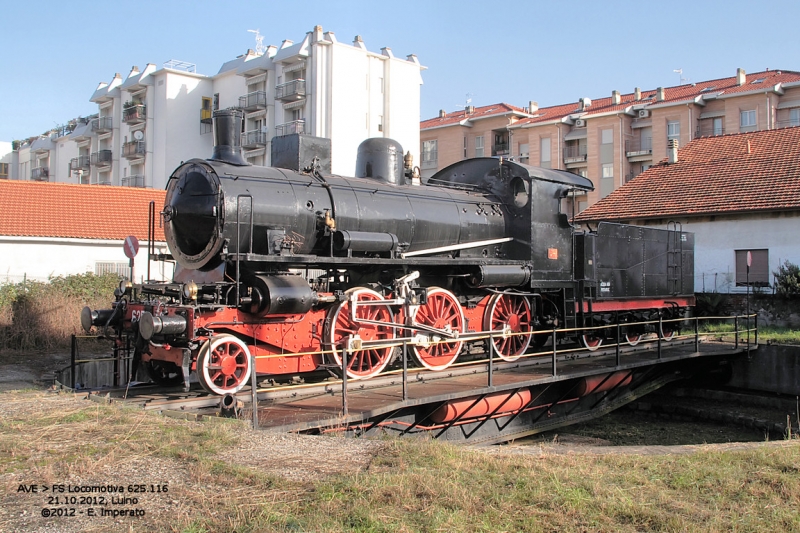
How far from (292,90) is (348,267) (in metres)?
32.6

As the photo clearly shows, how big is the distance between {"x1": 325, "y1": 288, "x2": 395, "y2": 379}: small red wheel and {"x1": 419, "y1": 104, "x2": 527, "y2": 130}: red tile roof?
46.9 metres

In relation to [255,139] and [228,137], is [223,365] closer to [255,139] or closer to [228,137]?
[228,137]

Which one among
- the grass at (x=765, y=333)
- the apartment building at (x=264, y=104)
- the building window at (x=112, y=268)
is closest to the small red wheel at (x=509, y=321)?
the grass at (x=765, y=333)

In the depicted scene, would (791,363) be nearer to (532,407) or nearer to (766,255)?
(766,255)

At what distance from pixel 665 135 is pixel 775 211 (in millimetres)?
26791

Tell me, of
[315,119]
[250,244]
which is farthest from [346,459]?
[315,119]

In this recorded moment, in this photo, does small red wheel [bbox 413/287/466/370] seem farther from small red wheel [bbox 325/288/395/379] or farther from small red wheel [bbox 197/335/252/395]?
small red wheel [bbox 197/335/252/395]

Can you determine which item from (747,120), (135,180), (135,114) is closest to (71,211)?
(135,114)

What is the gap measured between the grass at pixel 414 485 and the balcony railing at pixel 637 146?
4377 centimetres

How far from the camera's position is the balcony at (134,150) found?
48.8m

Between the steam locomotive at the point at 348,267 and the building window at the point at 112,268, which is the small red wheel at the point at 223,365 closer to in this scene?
the steam locomotive at the point at 348,267

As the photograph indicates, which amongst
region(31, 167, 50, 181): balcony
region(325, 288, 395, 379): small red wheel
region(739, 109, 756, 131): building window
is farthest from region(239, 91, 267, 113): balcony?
region(325, 288, 395, 379): small red wheel

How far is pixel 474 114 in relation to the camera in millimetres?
58312

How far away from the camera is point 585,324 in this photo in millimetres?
15180
